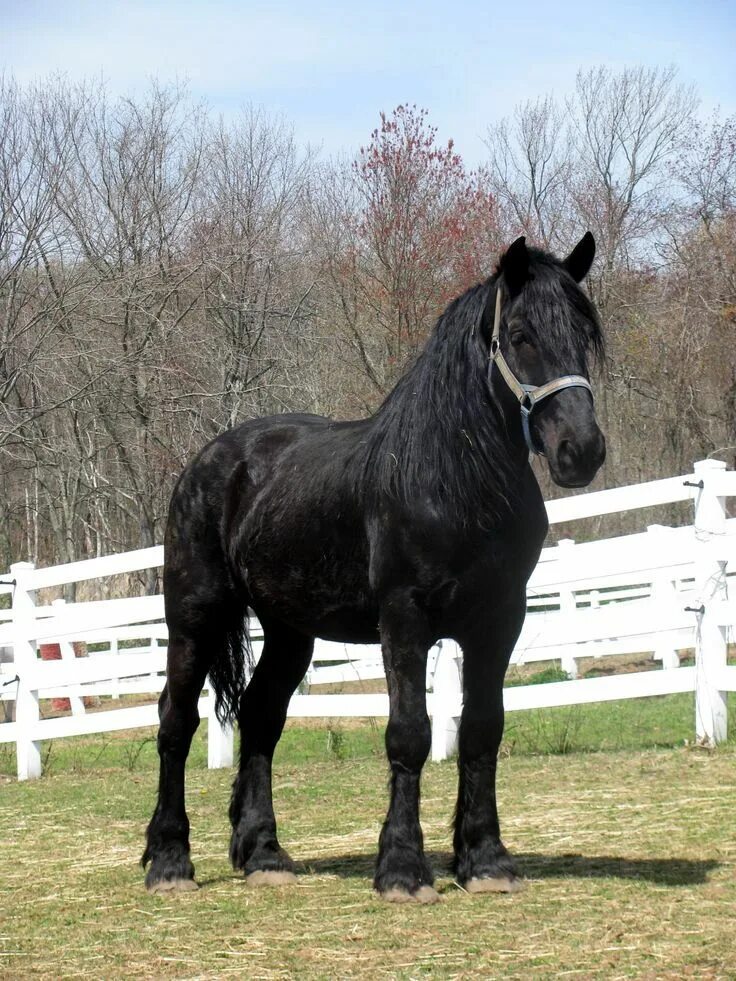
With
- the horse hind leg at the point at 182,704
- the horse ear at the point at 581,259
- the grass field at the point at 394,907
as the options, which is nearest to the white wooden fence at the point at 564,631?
the grass field at the point at 394,907

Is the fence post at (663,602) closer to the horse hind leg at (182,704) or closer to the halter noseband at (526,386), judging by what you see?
the horse hind leg at (182,704)

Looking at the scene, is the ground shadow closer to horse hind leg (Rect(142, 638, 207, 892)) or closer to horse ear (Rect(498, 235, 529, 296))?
horse hind leg (Rect(142, 638, 207, 892))

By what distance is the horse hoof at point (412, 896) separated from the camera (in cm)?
446

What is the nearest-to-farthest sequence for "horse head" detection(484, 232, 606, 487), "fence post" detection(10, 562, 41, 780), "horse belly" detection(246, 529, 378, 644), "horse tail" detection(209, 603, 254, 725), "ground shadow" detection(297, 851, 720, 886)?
"horse head" detection(484, 232, 606, 487) < "ground shadow" detection(297, 851, 720, 886) < "horse belly" detection(246, 529, 378, 644) < "horse tail" detection(209, 603, 254, 725) < "fence post" detection(10, 562, 41, 780)

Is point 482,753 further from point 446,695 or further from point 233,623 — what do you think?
point 446,695

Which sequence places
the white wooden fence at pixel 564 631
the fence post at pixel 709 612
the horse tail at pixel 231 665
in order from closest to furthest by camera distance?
the horse tail at pixel 231 665 < the fence post at pixel 709 612 < the white wooden fence at pixel 564 631

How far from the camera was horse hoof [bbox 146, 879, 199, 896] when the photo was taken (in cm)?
514

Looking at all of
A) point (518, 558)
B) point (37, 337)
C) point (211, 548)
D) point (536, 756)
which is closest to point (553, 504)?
point (536, 756)

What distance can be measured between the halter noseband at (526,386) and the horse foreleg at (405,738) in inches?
32.0

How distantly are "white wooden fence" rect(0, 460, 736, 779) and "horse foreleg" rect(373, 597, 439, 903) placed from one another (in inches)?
132

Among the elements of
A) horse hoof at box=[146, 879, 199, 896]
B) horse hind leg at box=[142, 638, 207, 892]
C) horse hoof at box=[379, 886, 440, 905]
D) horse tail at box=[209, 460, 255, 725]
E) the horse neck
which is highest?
the horse neck

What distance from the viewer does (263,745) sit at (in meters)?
5.66

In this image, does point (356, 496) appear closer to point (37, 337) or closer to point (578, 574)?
point (578, 574)

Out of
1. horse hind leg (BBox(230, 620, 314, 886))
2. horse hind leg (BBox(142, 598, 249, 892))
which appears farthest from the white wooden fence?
horse hind leg (BBox(142, 598, 249, 892))
